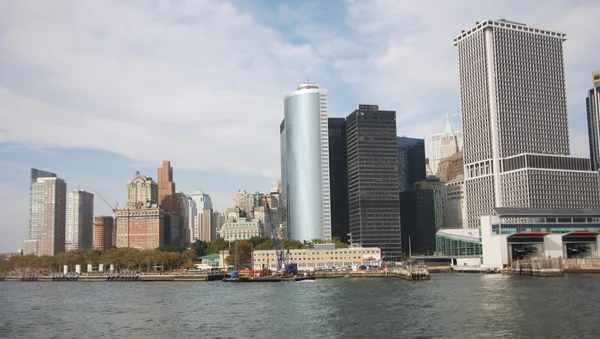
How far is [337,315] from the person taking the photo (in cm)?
9869

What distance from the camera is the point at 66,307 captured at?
426ft

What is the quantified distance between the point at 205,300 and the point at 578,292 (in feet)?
249

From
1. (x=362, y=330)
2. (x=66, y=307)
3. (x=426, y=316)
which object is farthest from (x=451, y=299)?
(x=66, y=307)

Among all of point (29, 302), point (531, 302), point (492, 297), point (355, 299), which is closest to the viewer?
point (531, 302)

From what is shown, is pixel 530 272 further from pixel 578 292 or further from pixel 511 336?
pixel 511 336

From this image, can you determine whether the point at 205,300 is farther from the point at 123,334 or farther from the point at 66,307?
the point at 123,334

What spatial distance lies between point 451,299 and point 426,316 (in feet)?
82.9

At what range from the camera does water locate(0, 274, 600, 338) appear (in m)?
79.9

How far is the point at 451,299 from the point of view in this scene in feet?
379

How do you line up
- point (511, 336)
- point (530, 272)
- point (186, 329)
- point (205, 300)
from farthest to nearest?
point (530, 272), point (205, 300), point (186, 329), point (511, 336)

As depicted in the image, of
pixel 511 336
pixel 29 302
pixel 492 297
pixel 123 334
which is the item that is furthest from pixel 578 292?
pixel 29 302

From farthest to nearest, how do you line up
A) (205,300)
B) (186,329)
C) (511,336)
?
(205,300) → (186,329) → (511,336)

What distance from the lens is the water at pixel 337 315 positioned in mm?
79938

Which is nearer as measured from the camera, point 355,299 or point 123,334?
point 123,334
